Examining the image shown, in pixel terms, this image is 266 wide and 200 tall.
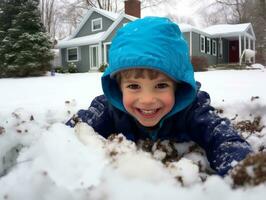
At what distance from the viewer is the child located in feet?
5.56

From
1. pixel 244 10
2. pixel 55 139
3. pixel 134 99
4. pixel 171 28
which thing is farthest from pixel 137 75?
pixel 244 10

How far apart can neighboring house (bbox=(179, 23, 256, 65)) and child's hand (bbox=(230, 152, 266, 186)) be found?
2136 centimetres

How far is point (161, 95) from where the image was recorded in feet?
5.82

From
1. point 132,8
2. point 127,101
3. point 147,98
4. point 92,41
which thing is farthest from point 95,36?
point 147,98

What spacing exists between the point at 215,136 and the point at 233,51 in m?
27.0

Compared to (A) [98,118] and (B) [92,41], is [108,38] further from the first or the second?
(A) [98,118]

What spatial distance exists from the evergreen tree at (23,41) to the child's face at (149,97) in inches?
584

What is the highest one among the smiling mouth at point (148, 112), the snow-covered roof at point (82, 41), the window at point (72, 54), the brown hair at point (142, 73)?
the snow-covered roof at point (82, 41)

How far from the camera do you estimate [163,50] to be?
1.75 metres

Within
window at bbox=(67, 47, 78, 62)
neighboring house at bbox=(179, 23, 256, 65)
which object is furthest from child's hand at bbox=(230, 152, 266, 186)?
window at bbox=(67, 47, 78, 62)

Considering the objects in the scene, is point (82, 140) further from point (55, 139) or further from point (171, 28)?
point (171, 28)

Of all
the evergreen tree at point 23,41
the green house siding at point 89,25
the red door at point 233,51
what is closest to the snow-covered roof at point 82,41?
the green house siding at point 89,25

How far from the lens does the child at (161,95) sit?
5.56 ft

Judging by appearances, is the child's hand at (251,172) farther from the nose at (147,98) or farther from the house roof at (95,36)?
the house roof at (95,36)
